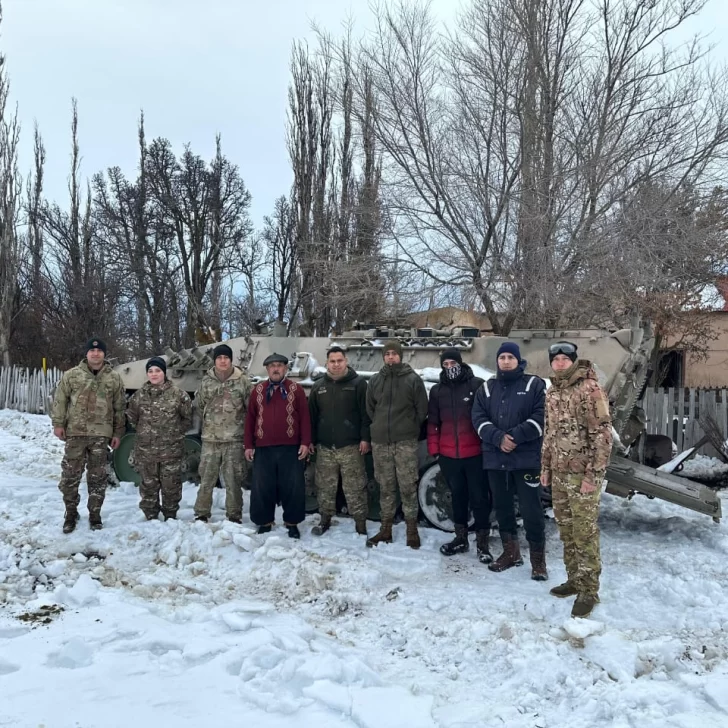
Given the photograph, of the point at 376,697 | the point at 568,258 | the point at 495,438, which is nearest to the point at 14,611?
the point at 376,697

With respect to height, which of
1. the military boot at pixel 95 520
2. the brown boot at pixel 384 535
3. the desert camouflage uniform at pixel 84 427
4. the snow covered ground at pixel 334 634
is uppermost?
the desert camouflage uniform at pixel 84 427

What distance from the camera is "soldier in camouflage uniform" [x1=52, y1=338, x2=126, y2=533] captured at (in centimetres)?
606

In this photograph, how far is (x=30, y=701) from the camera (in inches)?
122

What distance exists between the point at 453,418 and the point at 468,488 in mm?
669

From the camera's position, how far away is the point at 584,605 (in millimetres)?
4422

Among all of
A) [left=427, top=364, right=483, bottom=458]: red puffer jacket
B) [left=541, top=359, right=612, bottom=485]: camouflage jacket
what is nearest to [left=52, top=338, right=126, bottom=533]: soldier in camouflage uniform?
[left=427, top=364, right=483, bottom=458]: red puffer jacket

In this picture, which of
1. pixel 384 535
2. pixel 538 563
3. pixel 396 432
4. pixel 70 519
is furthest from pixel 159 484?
pixel 538 563

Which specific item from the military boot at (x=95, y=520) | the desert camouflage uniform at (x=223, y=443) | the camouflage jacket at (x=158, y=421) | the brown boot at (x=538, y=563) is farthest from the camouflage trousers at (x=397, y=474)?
the military boot at (x=95, y=520)

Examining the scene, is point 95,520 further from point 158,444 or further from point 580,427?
point 580,427

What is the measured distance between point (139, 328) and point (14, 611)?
22921 millimetres

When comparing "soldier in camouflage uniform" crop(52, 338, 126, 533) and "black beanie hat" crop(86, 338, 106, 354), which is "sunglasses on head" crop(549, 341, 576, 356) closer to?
"soldier in camouflage uniform" crop(52, 338, 126, 533)

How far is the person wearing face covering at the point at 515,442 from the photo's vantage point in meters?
5.10

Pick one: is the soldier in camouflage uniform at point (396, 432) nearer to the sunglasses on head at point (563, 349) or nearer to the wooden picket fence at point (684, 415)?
the sunglasses on head at point (563, 349)

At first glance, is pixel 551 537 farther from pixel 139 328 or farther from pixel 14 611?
pixel 139 328
